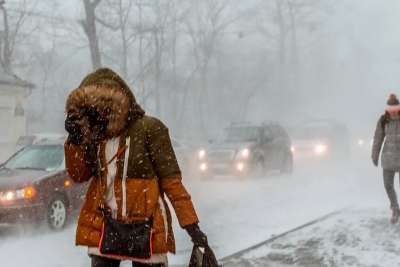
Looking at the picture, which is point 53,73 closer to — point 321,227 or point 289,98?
point 289,98

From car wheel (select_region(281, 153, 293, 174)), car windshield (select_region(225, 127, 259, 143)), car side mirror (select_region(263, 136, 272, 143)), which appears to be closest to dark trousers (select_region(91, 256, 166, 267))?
car windshield (select_region(225, 127, 259, 143))

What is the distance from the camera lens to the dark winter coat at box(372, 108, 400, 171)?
9375mm

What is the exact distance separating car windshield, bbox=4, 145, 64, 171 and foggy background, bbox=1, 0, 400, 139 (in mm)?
29096

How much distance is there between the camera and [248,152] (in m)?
19.7

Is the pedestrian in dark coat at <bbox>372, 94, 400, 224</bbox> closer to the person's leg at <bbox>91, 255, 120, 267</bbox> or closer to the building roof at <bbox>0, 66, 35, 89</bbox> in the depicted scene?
the person's leg at <bbox>91, 255, 120, 267</bbox>

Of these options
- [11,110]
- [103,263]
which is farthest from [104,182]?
[11,110]

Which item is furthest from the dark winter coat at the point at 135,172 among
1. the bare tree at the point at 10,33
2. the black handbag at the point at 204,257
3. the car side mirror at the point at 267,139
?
the bare tree at the point at 10,33

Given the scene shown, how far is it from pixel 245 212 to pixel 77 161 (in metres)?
8.65

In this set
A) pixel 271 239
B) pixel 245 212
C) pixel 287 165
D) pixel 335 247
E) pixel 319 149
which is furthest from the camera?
pixel 319 149

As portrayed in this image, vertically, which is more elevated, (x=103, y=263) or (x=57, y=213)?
(x=103, y=263)

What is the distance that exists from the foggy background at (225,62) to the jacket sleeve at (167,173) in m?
37.3

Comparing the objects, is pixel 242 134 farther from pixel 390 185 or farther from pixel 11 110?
pixel 390 185

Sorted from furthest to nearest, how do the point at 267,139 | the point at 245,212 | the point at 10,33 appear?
the point at 10,33, the point at 267,139, the point at 245,212

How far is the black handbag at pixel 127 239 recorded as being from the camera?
3.31 meters
